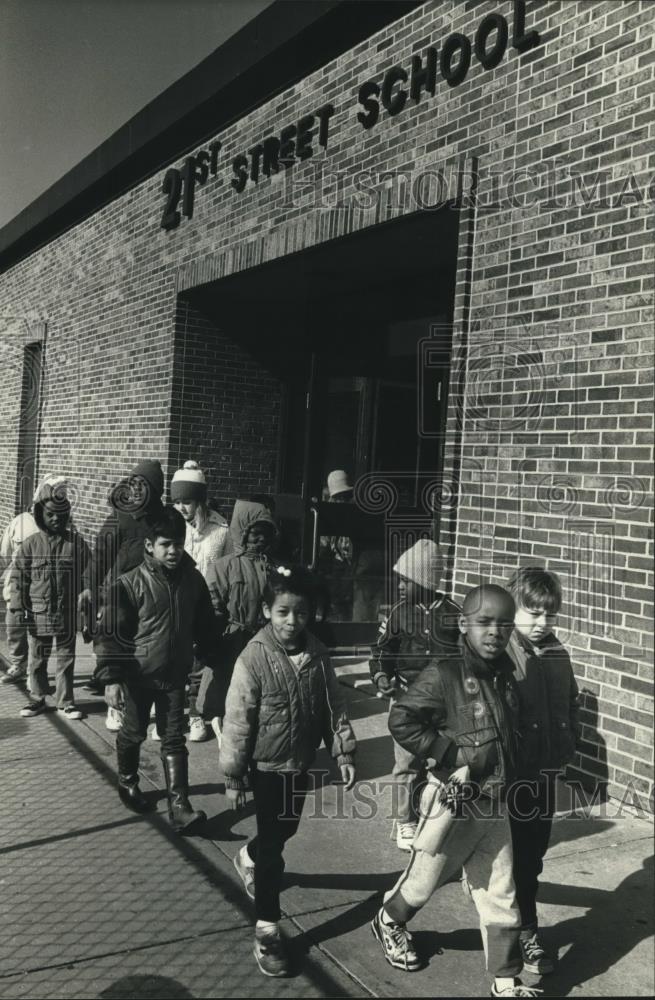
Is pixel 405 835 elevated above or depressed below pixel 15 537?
below

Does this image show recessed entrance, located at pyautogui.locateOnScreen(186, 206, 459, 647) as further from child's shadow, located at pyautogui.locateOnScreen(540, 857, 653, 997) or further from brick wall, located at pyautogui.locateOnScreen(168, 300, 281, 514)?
child's shadow, located at pyautogui.locateOnScreen(540, 857, 653, 997)

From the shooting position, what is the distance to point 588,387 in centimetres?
479

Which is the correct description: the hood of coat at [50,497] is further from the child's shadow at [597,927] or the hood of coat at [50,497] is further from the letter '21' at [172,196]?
the child's shadow at [597,927]

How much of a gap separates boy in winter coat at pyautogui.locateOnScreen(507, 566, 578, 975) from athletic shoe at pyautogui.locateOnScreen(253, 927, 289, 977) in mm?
843

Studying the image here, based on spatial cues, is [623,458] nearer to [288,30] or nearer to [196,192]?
[288,30]

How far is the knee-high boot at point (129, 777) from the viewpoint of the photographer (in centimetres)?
465

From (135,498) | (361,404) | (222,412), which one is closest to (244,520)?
(135,498)

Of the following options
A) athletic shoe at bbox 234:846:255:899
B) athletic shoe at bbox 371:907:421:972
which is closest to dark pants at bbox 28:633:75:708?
athletic shoe at bbox 234:846:255:899

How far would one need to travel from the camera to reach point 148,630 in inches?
182

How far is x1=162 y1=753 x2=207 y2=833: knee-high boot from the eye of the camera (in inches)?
171

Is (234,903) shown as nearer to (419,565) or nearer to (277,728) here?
(277,728)

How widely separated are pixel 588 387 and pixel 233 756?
2.77 metres

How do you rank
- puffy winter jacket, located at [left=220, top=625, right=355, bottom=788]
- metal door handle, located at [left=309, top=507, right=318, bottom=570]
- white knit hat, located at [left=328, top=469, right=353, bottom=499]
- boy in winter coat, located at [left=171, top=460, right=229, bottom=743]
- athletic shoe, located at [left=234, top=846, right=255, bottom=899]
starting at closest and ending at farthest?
puffy winter jacket, located at [left=220, top=625, right=355, bottom=788] → athletic shoe, located at [left=234, top=846, right=255, bottom=899] → boy in winter coat, located at [left=171, top=460, right=229, bottom=743] → metal door handle, located at [left=309, top=507, right=318, bottom=570] → white knit hat, located at [left=328, top=469, right=353, bottom=499]

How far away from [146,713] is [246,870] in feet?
4.23
